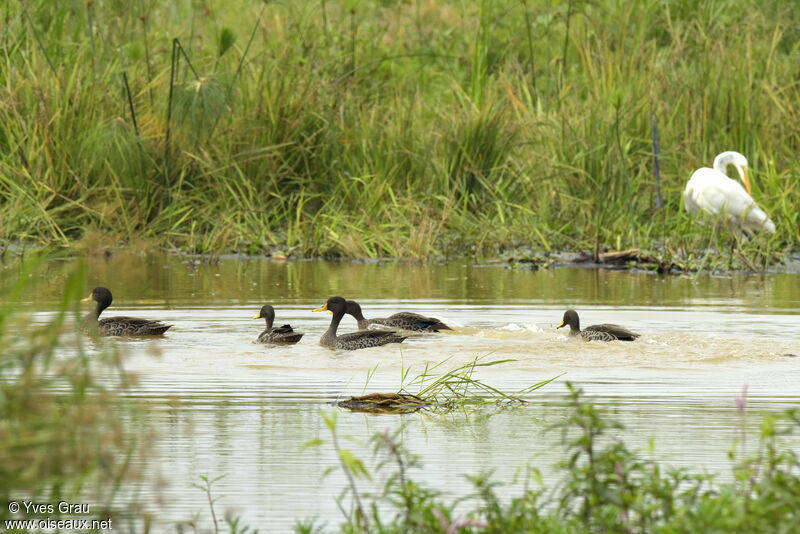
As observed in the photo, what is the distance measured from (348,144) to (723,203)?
441cm

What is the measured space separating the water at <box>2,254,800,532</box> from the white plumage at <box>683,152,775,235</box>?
0.76 m

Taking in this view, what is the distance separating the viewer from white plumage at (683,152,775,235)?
549 inches

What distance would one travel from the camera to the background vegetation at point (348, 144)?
15.0 metres

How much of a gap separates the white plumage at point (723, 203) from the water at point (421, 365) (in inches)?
29.8

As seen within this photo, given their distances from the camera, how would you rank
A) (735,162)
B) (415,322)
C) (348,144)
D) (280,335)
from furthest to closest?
1. (348,144)
2. (735,162)
3. (415,322)
4. (280,335)

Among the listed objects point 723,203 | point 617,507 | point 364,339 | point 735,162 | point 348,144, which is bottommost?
point 617,507

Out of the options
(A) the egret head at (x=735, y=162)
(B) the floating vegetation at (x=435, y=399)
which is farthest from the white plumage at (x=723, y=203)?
(B) the floating vegetation at (x=435, y=399)

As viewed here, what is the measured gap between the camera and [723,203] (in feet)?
45.7

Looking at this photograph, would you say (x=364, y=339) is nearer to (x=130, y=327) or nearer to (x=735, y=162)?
(x=130, y=327)

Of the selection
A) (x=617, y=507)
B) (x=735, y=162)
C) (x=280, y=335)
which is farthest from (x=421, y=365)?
(x=735, y=162)

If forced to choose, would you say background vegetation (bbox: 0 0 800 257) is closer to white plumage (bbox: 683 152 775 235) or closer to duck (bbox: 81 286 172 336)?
white plumage (bbox: 683 152 775 235)

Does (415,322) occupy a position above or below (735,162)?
below

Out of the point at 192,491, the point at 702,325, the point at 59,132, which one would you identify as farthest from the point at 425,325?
the point at 59,132

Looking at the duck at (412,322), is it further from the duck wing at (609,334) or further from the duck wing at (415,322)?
the duck wing at (609,334)
